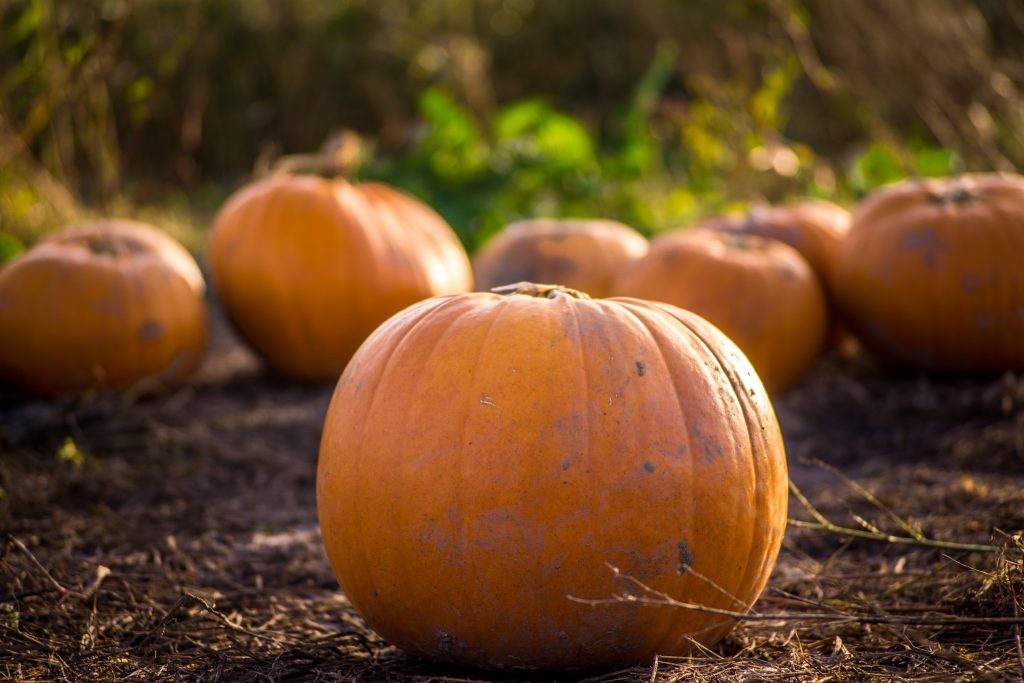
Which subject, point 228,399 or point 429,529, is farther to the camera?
point 228,399

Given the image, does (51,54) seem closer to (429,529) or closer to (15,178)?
(15,178)

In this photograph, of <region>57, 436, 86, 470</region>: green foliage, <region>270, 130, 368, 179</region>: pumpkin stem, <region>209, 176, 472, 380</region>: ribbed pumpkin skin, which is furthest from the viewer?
<region>270, 130, 368, 179</region>: pumpkin stem

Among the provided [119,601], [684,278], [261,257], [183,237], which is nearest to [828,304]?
[684,278]

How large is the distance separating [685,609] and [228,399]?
2.77 m

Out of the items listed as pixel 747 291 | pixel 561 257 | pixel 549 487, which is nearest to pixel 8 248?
pixel 561 257

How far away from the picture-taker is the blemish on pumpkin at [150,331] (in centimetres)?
386

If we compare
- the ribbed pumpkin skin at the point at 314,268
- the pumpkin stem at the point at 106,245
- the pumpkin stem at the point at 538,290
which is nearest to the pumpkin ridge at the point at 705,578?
the pumpkin stem at the point at 538,290

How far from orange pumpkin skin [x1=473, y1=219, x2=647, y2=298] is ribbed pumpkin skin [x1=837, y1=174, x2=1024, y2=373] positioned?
0.91m

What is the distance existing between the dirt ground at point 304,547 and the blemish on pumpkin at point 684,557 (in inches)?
5.9

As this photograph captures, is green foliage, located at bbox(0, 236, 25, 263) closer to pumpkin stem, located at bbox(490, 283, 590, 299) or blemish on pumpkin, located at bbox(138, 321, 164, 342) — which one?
blemish on pumpkin, located at bbox(138, 321, 164, 342)

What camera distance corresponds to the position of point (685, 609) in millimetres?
1843

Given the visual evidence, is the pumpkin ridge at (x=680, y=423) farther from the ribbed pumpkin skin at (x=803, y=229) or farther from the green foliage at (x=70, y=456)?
the ribbed pumpkin skin at (x=803, y=229)

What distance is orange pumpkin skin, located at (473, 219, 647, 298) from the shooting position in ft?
14.4

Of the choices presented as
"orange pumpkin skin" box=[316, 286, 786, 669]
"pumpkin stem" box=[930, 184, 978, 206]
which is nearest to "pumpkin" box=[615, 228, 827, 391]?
"pumpkin stem" box=[930, 184, 978, 206]
